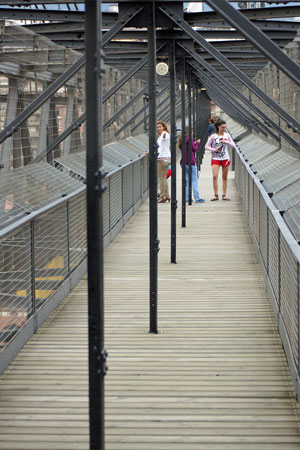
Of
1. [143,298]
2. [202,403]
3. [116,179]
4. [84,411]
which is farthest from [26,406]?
[116,179]

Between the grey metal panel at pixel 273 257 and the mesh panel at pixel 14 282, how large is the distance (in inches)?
86.8

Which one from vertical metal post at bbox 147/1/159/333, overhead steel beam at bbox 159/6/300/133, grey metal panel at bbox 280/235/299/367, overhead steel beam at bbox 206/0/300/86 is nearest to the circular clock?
overhead steel beam at bbox 159/6/300/133

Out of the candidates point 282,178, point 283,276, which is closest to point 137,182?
point 282,178

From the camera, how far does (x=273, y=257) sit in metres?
8.25

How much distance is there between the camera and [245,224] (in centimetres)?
1478

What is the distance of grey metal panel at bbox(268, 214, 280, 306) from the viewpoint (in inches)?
302

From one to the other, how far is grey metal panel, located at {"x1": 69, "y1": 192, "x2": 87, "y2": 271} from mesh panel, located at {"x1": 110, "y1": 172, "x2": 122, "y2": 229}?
2.30 meters

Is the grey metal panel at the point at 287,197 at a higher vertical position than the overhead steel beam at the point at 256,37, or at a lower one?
lower

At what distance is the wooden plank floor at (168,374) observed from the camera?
5.06 m

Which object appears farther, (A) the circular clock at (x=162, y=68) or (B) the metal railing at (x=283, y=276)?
(A) the circular clock at (x=162, y=68)

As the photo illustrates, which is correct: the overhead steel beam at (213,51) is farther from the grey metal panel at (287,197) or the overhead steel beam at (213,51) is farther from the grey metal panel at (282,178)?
the grey metal panel at (287,197)

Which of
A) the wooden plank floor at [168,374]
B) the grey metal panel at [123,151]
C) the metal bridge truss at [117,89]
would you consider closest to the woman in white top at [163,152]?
the grey metal panel at [123,151]

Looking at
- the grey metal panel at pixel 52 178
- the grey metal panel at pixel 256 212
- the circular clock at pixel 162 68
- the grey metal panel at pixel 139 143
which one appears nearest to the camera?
the grey metal panel at pixel 52 178

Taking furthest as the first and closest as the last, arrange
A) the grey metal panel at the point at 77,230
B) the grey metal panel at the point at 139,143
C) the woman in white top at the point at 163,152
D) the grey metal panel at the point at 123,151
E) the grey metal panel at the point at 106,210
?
the grey metal panel at the point at 139,143
the woman in white top at the point at 163,152
the grey metal panel at the point at 123,151
the grey metal panel at the point at 106,210
the grey metal panel at the point at 77,230
